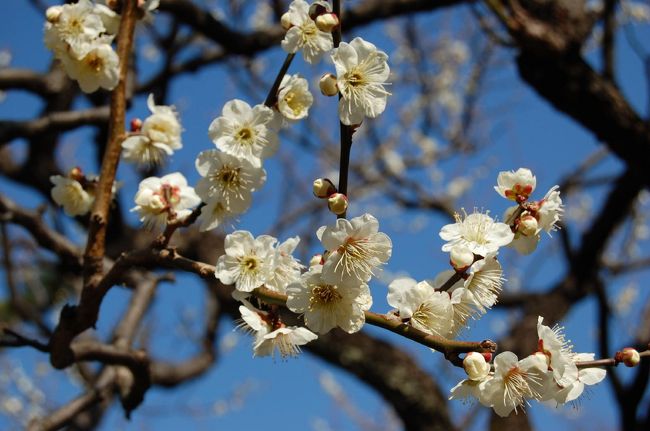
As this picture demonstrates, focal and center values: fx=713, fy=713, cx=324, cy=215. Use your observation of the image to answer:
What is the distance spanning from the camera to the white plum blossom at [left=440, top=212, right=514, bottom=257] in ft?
3.75

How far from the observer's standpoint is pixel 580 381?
115cm

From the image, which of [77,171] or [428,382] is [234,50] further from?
[428,382]

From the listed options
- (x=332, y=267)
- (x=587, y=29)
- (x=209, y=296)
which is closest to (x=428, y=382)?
(x=209, y=296)

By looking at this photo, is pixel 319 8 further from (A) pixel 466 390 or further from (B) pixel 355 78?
(A) pixel 466 390

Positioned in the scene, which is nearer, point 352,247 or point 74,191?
point 352,247

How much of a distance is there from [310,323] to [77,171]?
2.45 ft

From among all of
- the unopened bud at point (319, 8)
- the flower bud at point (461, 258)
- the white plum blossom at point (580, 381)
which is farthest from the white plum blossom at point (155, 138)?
the white plum blossom at point (580, 381)

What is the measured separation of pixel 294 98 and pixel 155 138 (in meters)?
0.37

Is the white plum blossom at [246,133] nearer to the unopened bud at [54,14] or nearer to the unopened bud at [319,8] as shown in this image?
the unopened bud at [319,8]

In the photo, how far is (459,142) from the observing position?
5266 millimetres

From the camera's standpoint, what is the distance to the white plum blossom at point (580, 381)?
1.09 meters

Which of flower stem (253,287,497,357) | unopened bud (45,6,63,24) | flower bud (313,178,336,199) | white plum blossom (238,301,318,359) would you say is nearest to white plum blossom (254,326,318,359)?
white plum blossom (238,301,318,359)

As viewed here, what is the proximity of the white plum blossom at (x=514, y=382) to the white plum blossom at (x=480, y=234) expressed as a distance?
0.59ft

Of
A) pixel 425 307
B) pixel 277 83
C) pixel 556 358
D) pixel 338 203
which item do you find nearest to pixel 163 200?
pixel 277 83
